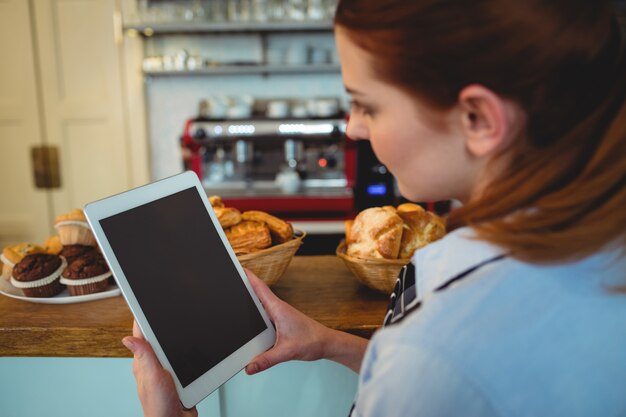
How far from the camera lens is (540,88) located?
0.55 metres

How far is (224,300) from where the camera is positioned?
0.95 metres

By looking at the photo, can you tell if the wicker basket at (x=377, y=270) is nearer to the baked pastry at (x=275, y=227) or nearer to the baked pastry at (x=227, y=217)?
the baked pastry at (x=275, y=227)

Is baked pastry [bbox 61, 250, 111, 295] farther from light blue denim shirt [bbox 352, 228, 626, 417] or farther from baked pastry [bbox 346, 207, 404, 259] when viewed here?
light blue denim shirt [bbox 352, 228, 626, 417]

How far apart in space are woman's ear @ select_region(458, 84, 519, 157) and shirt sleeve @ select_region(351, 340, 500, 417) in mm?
226

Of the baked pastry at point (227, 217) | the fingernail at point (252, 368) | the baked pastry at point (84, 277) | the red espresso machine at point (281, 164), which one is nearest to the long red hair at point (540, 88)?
the fingernail at point (252, 368)

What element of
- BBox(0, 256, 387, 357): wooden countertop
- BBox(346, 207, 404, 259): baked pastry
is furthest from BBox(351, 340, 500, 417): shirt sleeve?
BBox(346, 207, 404, 259): baked pastry

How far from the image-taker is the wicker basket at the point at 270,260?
→ 1.15 metres

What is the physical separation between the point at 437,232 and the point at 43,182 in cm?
323

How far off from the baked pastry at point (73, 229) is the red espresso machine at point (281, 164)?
173 centimetres

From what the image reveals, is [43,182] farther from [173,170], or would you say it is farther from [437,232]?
[437,232]

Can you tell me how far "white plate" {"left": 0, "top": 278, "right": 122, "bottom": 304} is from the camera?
3.98ft

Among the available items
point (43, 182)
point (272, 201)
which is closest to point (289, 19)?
point (272, 201)

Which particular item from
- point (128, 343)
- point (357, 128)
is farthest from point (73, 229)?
point (357, 128)

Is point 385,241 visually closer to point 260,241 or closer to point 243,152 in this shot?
point 260,241
